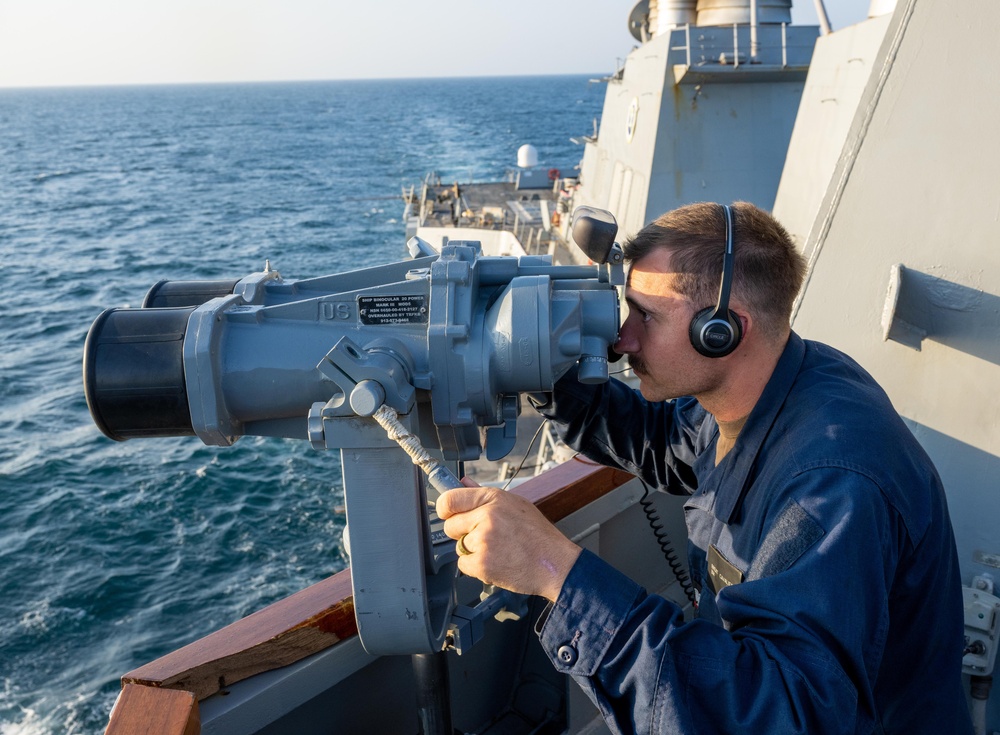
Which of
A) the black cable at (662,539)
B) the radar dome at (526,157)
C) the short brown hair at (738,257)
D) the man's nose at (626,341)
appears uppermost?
the short brown hair at (738,257)

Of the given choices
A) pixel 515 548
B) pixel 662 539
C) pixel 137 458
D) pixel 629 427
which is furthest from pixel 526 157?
pixel 515 548

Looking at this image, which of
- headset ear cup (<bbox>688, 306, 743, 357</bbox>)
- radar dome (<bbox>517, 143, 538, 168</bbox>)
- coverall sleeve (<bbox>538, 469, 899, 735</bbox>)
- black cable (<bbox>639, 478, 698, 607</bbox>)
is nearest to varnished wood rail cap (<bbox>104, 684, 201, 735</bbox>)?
coverall sleeve (<bbox>538, 469, 899, 735</bbox>)

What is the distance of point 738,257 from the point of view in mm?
1678

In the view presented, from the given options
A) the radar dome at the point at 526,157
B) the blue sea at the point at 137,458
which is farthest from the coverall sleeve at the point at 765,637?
the radar dome at the point at 526,157

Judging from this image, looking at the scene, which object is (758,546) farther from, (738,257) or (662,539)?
(662,539)

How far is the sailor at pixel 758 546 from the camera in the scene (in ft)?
4.14

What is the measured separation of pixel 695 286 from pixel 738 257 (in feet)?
0.34

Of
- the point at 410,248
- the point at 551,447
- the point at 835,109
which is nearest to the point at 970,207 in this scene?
the point at 410,248

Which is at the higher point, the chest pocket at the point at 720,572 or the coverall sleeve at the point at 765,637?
the coverall sleeve at the point at 765,637

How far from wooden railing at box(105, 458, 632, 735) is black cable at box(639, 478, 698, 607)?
1072 millimetres

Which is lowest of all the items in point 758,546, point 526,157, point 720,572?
point 526,157

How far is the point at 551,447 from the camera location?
9531 millimetres

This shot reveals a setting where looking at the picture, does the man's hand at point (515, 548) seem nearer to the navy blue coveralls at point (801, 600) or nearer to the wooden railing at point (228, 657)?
the navy blue coveralls at point (801, 600)

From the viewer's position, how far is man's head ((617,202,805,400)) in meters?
1.68
